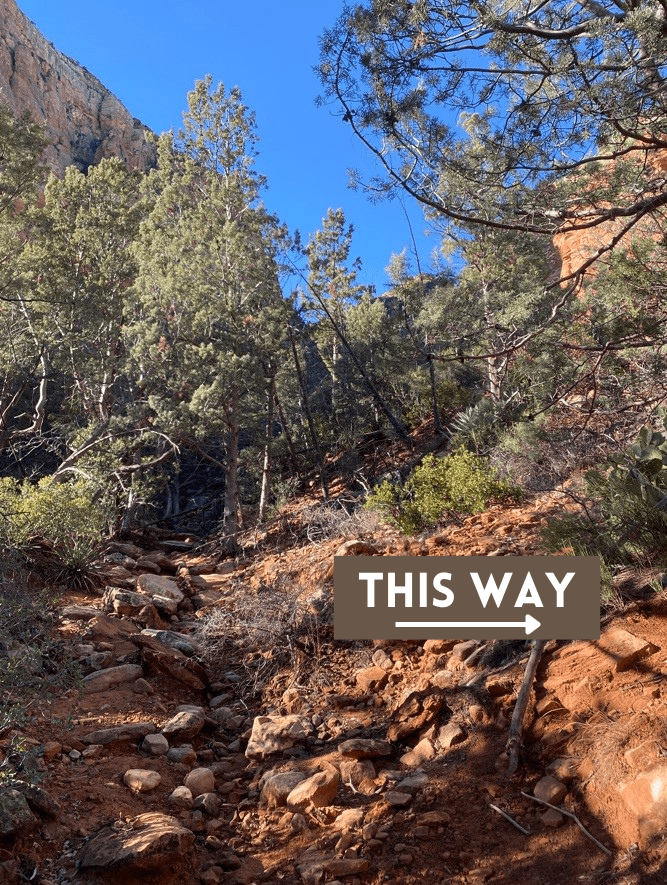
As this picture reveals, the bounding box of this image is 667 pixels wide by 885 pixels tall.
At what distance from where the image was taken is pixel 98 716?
4281 millimetres

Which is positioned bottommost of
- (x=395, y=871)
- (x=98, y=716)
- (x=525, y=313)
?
(x=395, y=871)

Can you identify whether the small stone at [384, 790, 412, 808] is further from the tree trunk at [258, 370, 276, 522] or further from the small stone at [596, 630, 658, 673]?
the tree trunk at [258, 370, 276, 522]

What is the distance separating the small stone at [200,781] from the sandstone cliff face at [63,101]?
3994cm

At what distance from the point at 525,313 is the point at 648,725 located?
3.39 metres

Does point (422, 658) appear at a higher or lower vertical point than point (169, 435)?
lower

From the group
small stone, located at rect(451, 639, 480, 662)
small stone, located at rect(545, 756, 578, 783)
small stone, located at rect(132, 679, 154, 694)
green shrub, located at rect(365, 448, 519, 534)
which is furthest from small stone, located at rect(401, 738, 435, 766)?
green shrub, located at rect(365, 448, 519, 534)

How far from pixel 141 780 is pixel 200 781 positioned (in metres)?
0.34

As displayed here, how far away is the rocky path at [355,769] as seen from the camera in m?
2.61

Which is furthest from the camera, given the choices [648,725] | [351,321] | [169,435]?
[351,321]

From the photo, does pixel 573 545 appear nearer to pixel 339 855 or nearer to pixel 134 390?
pixel 339 855

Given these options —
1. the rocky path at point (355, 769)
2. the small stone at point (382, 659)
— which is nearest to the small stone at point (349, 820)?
the rocky path at point (355, 769)

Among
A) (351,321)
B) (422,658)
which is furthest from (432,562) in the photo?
(351,321)

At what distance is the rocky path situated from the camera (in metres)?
2.61

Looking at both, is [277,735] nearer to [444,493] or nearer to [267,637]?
[267,637]
